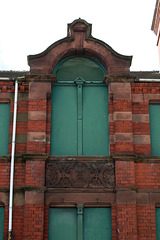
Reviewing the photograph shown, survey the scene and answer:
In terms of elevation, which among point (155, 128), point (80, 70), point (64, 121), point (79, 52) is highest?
point (79, 52)

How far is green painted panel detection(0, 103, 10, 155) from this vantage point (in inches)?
416

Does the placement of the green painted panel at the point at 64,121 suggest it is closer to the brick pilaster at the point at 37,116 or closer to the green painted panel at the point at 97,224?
the brick pilaster at the point at 37,116

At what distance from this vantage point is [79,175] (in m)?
10.0

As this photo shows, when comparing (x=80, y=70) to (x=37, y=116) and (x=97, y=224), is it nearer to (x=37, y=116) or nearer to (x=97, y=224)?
(x=37, y=116)

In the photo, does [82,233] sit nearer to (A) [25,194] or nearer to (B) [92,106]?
(A) [25,194]

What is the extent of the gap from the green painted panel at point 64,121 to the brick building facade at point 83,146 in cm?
3

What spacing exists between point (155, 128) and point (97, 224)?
11.2ft

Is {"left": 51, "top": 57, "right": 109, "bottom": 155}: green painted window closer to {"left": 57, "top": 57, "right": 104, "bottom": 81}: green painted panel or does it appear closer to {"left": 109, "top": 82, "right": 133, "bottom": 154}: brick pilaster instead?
{"left": 57, "top": 57, "right": 104, "bottom": 81}: green painted panel

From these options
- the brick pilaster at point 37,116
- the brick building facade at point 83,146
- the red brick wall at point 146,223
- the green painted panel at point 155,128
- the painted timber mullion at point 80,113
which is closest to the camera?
the red brick wall at point 146,223

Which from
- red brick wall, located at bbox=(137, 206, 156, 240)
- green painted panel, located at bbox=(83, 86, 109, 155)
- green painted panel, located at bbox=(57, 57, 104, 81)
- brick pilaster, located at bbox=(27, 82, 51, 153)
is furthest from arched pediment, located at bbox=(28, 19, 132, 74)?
red brick wall, located at bbox=(137, 206, 156, 240)

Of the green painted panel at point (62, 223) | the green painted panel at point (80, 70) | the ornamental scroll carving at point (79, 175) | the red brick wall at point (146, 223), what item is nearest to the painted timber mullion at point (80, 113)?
the green painted panel at point (80, 70)

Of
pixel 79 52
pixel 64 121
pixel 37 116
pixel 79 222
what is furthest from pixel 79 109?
pixel 79 222

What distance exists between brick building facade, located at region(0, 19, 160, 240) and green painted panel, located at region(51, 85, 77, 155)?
1.2 inches

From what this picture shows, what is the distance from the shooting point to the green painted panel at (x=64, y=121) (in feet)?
34.6
